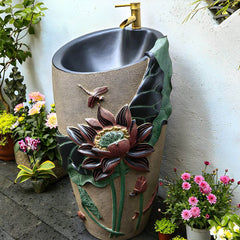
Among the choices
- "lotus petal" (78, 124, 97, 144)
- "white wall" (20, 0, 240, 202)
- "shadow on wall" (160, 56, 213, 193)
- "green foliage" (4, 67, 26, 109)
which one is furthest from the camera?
"green foliage" (4, 67, 26, 109)

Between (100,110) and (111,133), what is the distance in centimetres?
11

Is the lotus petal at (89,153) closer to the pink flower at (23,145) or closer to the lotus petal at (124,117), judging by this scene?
the lotus petal at (124,117)

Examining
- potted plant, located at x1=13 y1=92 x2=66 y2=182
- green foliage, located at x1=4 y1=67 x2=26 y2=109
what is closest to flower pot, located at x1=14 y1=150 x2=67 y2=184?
potted plant, located at x1=13 y1=92 x2=66 y2=182

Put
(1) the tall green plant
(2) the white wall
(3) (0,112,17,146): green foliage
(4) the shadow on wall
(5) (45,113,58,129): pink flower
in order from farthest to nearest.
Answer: (3) (0,112,17,146): green foliage, (1) the tall green plant, (5) (45,113,58,129): pink flower, (4) the shadow on wall, (2) the white wall

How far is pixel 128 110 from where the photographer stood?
4.33ft

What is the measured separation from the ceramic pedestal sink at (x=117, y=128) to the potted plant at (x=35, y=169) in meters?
0.52

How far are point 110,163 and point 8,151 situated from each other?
1437 mm

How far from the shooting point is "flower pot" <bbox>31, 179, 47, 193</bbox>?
80.8 inches

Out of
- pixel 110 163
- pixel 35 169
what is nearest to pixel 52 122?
pixel 35 169

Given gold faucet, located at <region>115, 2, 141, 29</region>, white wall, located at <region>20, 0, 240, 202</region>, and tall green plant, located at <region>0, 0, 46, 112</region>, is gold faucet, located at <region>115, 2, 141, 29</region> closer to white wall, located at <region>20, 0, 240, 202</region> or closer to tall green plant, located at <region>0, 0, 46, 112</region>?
white wall, located at <region>20, 0, 240, 202</region>

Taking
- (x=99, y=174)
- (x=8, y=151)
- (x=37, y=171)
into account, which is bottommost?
(x=8, y=151)

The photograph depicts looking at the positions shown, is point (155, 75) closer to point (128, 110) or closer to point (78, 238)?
point (128, 110)

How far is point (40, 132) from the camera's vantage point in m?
2.12

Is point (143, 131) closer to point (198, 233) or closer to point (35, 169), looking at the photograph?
point (198, 233)
